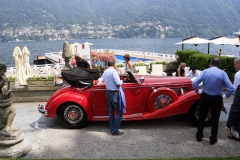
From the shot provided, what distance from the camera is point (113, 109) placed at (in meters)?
5.98

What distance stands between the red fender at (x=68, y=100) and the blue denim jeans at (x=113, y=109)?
62 centimetres

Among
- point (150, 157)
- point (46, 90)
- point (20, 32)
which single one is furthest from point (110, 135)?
point (20, 32)

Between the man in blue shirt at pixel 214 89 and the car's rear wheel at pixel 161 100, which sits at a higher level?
the man in blue shirt at pixel 214 89

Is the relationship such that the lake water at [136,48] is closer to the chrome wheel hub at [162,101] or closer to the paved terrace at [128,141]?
A: the paved terrace at [128,141]

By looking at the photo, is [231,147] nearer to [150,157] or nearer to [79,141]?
[150,157]

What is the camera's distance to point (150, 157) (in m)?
4.69

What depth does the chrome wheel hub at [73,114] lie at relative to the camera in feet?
20.6

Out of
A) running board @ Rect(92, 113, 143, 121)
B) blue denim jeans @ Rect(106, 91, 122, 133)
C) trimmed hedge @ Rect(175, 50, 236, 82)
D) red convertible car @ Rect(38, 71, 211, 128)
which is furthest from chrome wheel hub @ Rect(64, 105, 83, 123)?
trimmed hedge @ Rect(175, 50, 236, 82)

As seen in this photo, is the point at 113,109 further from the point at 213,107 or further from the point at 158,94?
the point at 213,107

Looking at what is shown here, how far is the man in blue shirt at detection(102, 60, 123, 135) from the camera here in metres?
5.75

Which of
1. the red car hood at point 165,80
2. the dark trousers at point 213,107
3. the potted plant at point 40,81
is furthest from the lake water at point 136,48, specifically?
the dark trousers at point 213,107

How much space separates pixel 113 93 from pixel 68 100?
1.23 metres

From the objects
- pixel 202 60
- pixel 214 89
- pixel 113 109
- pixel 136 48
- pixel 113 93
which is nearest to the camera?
pixel 214 89

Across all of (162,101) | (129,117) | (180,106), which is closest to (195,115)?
(180,106)
